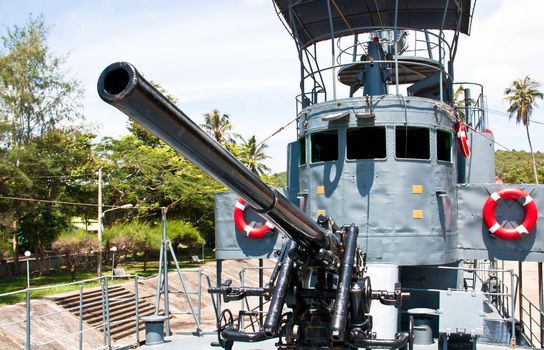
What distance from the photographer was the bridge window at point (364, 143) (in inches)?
406

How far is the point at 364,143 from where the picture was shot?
408 inches

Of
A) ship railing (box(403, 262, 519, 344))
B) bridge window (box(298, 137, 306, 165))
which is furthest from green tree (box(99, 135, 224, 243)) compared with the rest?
bridge window (box(298, 137, 306, 165))

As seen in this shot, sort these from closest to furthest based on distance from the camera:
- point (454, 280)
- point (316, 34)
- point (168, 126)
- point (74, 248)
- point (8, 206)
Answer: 1. point (168, 126)
2. point (454, 280)
3. point (316, 34)
4. point (8, 206)
5. point (74, 248)

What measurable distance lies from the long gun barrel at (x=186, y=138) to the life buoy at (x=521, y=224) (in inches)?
245

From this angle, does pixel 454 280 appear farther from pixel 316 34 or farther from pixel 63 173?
pixel 63 173

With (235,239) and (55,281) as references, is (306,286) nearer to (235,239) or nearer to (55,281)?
(235,239)

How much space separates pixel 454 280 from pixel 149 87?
9.42 metres

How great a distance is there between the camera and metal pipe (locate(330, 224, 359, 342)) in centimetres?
589

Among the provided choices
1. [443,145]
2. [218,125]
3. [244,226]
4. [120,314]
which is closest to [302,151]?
[244,226]

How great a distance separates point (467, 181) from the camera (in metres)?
12.7

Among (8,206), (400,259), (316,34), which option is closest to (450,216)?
(400,259)

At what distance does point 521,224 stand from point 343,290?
582 cm

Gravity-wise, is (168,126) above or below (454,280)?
above

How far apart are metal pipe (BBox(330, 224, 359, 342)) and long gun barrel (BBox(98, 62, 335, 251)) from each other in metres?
0.96
